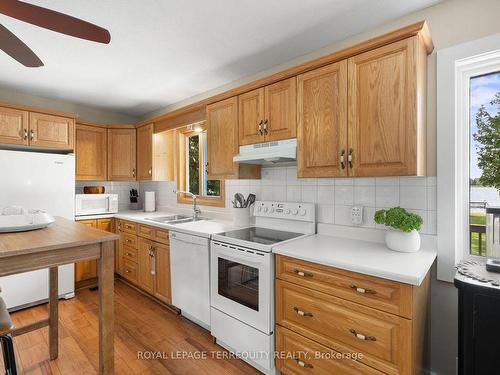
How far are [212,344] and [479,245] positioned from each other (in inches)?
81.0

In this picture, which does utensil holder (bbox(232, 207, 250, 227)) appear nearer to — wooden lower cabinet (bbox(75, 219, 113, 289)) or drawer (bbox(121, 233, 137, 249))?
drawer (bbox(121, 233, 137, 249))

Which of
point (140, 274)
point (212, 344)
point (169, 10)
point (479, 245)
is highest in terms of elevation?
point (169, 10)

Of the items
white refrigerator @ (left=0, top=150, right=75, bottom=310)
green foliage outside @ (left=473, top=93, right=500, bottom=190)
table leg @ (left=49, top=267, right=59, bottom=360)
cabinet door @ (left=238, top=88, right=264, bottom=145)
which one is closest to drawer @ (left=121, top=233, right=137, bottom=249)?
white refrigerator @ (left=0, top=150, right=75, bottom=310)

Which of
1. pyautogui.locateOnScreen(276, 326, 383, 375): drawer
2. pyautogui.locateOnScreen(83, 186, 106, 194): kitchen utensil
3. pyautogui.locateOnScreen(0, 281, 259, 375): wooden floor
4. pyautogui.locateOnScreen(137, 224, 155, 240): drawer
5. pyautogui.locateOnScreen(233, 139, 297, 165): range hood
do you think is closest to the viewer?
pyautogui.locateOnScreen(276, 326, 383, 375): drawer

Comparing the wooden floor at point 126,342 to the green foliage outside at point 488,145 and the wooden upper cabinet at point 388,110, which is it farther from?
the green foliage outside at point 488,145

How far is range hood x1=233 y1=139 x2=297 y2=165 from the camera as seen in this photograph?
6.54ft

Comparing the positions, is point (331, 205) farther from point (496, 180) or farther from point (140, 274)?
point (140, 274)

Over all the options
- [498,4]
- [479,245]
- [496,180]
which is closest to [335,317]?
[479,245]

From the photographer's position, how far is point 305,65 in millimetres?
1904

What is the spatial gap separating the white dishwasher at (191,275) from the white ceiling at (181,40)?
5.25 feet

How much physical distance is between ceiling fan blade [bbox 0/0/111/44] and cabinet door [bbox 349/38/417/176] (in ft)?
4.79

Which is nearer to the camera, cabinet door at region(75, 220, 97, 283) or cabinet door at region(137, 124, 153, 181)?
cabinet door at region(75, 220, 97, 283)

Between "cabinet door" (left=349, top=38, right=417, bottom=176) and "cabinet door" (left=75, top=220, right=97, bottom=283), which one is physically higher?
"cabinet door" (left=349, top=38, right=417, bottom=176)

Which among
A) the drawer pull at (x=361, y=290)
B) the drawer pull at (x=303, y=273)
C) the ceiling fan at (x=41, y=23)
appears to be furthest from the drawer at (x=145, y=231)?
the drawer pull at (x=361, y=290)
